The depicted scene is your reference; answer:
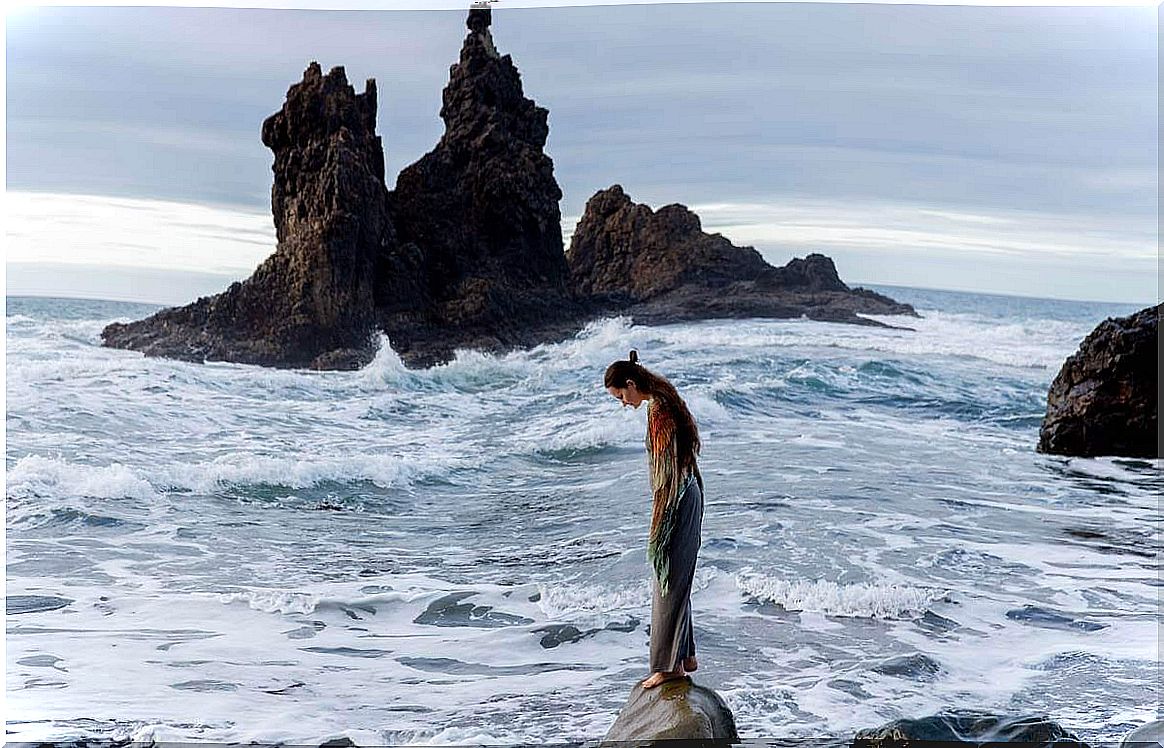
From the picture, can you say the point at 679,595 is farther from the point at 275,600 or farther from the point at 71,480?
the point at 71,480

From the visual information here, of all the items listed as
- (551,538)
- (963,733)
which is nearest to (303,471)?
(551,538)

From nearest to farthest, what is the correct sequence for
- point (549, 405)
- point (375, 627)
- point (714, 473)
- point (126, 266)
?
point (375, 627) → point (126, 266) → point (714, 473) → point (549, 405)

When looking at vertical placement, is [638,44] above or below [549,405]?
above

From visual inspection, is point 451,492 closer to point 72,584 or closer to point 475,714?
point 72,584

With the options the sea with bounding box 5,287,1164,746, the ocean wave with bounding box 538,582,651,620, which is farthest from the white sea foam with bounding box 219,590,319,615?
the ocean wave with bounding box 538,582,651,620

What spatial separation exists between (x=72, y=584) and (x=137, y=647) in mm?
843

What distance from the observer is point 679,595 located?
11.0 feet

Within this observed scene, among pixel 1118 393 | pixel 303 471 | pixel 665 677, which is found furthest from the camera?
pixel 1118 393

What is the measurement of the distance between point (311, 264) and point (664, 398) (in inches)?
175

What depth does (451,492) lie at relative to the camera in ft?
22.5

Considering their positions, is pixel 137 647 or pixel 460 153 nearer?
pixel 137 647

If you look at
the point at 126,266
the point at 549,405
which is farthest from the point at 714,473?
the point at 126,266

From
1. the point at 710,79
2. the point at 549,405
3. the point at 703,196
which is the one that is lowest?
the point at 549,405

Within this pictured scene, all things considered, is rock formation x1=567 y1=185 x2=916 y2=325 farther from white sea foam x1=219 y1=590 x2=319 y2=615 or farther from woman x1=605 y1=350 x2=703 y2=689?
woman x1=605 y1=350 x2=703 y2=689
